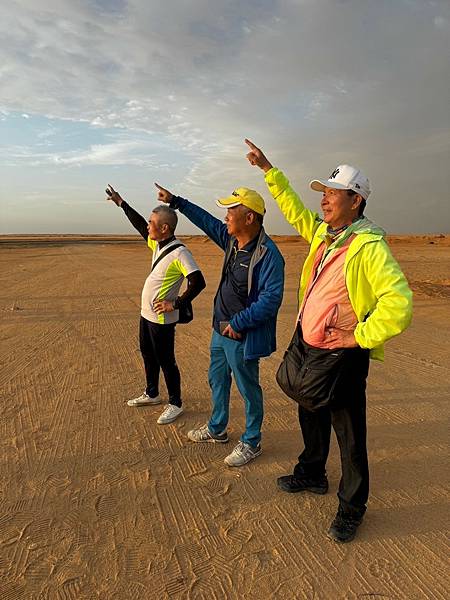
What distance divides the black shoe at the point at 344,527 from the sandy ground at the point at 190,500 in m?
0.05

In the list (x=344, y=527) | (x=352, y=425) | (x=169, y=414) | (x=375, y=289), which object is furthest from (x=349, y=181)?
(x=169, y=414)

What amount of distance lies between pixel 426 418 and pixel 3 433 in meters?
4.24

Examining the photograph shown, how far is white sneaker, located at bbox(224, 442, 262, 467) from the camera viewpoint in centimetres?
380

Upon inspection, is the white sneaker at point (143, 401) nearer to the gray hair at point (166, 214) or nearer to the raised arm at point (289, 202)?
→ the gray hair at point (166, 214)

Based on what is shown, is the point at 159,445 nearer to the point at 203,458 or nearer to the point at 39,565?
the point at 203,458

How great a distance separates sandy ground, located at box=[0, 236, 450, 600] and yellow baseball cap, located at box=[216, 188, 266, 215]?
213cm

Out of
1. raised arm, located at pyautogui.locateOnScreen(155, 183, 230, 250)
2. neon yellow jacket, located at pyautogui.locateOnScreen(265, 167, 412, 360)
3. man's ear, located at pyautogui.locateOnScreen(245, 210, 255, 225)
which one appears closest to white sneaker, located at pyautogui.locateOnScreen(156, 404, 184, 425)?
raised arm, located at pyautogui.locateOnScreen(155, 183, 230, 250)

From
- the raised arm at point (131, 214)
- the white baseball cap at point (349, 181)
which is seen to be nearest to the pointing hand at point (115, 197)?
the raised arm at point (131, 214)

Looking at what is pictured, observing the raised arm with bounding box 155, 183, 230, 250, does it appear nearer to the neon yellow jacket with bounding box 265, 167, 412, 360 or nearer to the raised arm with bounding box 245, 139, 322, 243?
the raised arm with bounding box 245, 139, 322, 243

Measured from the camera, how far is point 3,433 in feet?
14.1

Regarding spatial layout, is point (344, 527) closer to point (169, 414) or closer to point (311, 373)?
point (311, 373)

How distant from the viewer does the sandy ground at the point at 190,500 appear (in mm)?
2607

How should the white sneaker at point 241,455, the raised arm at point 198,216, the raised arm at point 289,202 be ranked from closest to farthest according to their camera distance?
the raised arm at point 289,202
the white sneaker at point 241,455
the raised arm at point 198,216

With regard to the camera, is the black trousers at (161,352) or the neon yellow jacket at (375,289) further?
the black trousers at (161,352)
